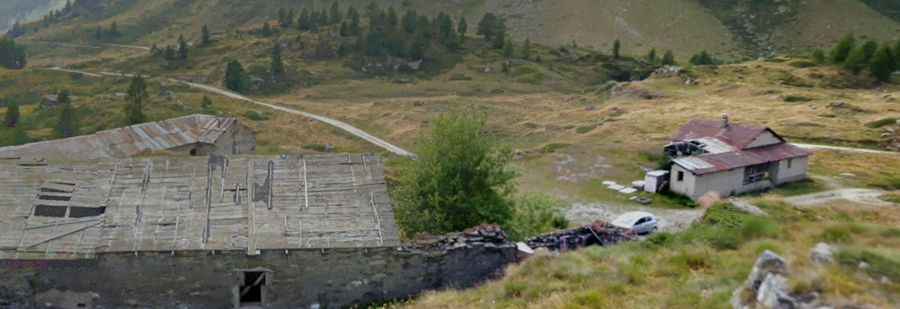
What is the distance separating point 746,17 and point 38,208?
542 feet

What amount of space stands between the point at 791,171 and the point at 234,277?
40.2 metres

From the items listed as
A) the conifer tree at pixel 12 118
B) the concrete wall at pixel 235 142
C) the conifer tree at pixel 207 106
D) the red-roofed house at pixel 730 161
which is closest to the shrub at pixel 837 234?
the red-roofed house at pixel 730 161

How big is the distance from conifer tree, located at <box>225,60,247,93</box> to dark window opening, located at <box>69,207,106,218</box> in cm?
8524

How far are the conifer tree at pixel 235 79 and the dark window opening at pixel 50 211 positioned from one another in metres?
85.2

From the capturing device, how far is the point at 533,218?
115ft

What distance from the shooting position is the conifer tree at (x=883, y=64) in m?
93.1

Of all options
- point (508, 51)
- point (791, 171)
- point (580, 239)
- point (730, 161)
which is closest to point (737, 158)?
point (730, 161)

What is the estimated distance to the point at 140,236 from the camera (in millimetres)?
23531

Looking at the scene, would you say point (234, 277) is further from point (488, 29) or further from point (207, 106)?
point (488, 29)

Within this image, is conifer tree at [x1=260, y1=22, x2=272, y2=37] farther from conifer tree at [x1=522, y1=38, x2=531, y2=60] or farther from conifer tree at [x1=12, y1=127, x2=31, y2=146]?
conifer tree at [x1=12, y1=127, x2=31, y2=146]

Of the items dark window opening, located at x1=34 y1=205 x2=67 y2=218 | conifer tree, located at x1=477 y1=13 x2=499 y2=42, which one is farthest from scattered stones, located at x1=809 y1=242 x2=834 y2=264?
conifer tree, located at x1=477 y1=13 x2=499 y2=42

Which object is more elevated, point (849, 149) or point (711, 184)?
point (849, 149)

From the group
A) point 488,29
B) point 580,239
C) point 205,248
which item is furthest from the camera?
point 488,29

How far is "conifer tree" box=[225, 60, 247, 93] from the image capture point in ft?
352
